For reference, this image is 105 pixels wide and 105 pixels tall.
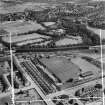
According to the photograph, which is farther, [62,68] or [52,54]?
[52,54]

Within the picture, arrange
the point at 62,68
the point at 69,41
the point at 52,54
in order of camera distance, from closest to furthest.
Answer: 1. the point at 62,68
2. the point at 52,54
3. the point at 69,41

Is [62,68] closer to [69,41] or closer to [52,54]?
[52,54]

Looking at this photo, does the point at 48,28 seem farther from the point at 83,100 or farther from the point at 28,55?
the point at 83,100

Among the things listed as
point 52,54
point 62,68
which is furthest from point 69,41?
point 62,68

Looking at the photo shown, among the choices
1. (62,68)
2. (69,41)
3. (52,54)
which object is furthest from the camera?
(69,41)

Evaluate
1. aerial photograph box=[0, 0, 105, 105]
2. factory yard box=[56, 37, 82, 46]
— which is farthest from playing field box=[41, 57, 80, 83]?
factory yard box=[56, 37, 82, 46]

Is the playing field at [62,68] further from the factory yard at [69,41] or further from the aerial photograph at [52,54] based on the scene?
the factory yard at [69,41]

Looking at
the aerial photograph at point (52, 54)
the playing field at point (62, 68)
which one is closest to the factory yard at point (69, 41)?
the aerial photograph at point (52, 54)

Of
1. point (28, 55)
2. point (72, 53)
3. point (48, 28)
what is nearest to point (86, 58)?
point (72, 53)
